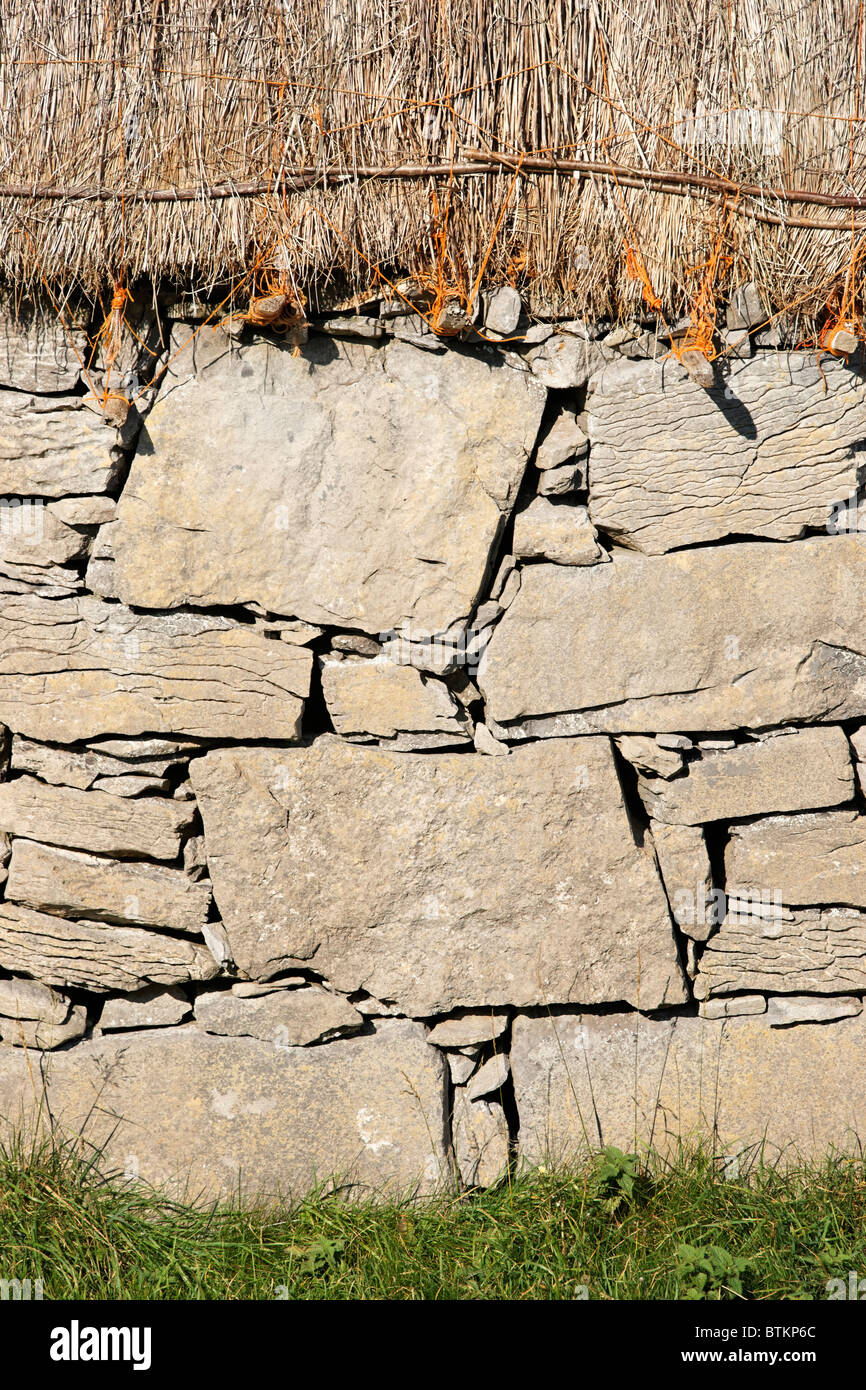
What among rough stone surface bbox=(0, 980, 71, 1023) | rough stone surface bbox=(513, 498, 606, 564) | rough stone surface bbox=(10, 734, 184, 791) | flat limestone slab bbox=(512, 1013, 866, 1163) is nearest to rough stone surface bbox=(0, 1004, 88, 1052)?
rough stone surface bbox=(0, 980, 71, 1023)

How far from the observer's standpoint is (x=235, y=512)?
2752 mm

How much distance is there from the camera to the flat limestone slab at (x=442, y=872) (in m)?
2.81

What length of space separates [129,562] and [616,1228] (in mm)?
2276

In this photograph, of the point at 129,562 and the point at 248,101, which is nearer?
the point at 248,101

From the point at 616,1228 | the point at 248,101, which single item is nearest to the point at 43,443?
the point at 248,101

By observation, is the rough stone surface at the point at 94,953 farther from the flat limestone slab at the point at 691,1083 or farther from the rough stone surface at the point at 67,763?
the flat limestone slab at the point at 691,1083

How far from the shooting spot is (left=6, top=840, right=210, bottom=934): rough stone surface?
2.94 metres

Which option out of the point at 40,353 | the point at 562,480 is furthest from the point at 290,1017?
the point at 40,353

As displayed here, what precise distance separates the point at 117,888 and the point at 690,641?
1.83 m

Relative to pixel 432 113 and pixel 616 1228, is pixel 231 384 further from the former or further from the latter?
pixel 616 1228

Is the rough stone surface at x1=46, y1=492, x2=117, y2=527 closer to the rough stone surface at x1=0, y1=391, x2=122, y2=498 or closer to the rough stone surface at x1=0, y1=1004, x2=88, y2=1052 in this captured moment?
the rough stone surface at x1=0, y1=391, x2=122, y2=498

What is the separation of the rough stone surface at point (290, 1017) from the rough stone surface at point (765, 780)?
115 centimetres

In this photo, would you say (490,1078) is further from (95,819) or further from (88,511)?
(88,511)

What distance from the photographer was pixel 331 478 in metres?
2.73
